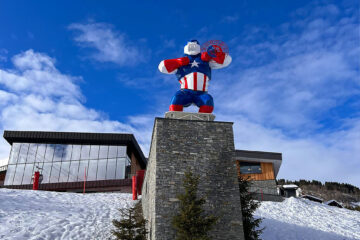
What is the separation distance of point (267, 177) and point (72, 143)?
1627cm

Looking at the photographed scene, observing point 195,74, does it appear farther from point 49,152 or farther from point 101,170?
point 49,152

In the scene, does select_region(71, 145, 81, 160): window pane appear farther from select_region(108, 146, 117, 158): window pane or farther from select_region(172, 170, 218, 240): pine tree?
select_region(172, 170, 218, 240): pine tree

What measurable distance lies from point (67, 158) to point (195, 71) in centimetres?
1663

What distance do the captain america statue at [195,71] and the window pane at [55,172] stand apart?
1602 centimetres

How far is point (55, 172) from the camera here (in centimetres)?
2481

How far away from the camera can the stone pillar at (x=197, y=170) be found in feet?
31.7

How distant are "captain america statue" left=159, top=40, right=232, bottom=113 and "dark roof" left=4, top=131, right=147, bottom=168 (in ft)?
43.6

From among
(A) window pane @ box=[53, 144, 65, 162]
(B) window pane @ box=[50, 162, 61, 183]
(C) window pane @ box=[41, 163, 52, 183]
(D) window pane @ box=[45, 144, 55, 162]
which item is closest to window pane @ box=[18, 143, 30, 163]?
(D) window pane @ box=[45, 144, 55, 162]

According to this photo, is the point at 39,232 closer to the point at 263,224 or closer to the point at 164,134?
the point at 164,134

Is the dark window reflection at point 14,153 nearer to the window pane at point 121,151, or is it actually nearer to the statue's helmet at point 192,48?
the window pane at point 121,151

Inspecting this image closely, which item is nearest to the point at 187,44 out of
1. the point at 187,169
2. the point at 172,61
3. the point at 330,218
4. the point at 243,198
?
the point at 172,61

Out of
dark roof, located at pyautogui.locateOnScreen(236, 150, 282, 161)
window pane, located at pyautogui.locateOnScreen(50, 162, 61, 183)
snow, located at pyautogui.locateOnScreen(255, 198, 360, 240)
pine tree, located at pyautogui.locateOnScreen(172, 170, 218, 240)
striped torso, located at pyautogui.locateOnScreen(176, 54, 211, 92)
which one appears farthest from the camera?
dark roof, located at pyautogui.locateOnScreen(236, 150, 282, 161)

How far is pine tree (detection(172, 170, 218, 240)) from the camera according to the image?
8570 millimetres

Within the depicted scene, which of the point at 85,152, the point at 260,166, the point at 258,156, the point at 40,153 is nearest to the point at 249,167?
the point at 260,166
